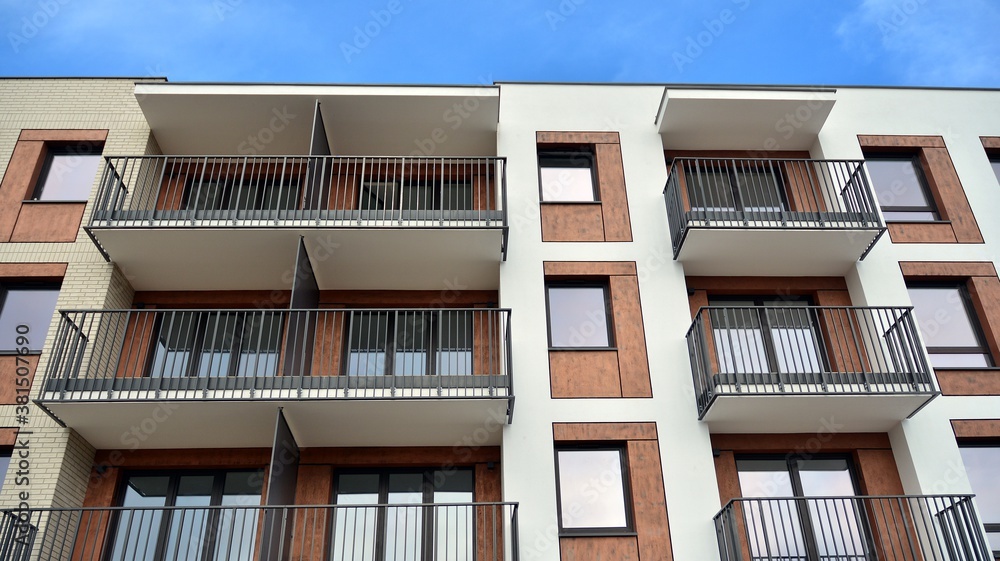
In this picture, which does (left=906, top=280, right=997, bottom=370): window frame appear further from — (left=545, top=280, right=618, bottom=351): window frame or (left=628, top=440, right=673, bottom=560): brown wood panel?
(left=628, top=440, right=673, bottom=560): brown wood panel

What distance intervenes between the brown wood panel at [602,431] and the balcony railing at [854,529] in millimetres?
1566

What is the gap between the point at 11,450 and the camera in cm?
1205

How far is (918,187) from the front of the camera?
15.3 metres

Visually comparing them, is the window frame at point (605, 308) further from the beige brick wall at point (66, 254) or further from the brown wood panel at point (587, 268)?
the beige brick wall at point (66, 254)

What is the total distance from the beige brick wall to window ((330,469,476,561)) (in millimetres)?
3802

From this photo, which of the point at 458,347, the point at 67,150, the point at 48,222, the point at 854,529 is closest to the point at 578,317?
the point at 458,347

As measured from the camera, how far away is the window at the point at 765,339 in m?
13.1

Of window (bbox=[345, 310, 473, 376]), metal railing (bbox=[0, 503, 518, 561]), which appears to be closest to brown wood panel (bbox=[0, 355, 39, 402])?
metal railing (bbox=[0, 503, 518, 561])

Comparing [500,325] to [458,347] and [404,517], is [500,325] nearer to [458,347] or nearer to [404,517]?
[458,347]

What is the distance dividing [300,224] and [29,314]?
462 cm

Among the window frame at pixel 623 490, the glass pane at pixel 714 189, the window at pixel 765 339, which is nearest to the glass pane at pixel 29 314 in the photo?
the window frame at pixel 623 490

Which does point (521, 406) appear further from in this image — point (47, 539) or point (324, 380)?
point (47, 539)

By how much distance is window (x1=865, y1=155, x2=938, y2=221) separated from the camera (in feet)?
48.7

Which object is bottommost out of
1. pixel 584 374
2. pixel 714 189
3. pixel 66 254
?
pixel 584 374
